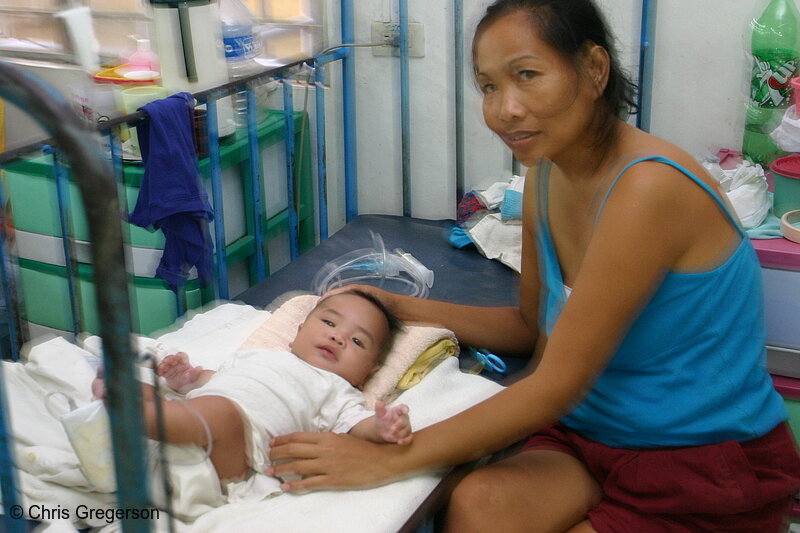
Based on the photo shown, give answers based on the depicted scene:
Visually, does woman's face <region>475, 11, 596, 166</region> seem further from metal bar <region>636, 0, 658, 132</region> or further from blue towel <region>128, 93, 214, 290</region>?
metal bar <region>636, 0, 658, 132</region>

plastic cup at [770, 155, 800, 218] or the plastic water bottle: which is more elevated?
the plastic water bottle

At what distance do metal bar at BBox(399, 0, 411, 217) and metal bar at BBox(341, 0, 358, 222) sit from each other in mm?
156

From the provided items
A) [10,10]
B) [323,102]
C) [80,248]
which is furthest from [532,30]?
[10,10]

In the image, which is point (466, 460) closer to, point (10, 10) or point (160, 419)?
point (160, 419)

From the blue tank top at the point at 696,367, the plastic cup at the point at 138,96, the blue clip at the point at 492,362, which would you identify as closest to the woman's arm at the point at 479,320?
the blue clip at the point at 492,362

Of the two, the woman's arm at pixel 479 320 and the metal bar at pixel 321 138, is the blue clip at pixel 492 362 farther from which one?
the metal bar at pixel 321 138

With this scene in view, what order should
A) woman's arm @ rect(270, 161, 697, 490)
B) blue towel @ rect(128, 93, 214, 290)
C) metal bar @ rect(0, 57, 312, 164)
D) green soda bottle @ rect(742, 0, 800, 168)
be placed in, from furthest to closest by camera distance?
1. green soda bottle @ rect(742, 0, 800, 168)
2. blue towel @ rect(128, 93, 214, 290)
3. metal bar @ rect(0, 57, 312, 164)
4. woman's arm @ rect(270, 161, 697, 490)

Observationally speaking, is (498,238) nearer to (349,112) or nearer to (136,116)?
(349,112)

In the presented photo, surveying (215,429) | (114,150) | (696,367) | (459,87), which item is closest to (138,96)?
(114,150)

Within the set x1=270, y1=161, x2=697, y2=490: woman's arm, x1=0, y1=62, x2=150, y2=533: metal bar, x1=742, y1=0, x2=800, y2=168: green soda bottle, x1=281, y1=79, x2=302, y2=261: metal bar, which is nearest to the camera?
x1=0, y1=62, x2=150, y2=533: metal bar

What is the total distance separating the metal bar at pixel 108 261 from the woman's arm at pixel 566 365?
677 millimetres

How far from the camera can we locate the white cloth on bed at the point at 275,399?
1.49 m

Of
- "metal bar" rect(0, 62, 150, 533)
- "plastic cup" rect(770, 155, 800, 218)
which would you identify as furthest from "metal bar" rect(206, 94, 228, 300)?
"metal bar" rect(0, 62, 150, 533)

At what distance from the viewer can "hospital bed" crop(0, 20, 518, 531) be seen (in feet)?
2.42
